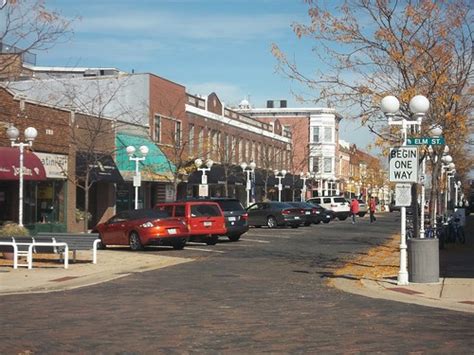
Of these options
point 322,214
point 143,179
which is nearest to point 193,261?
point 143,179

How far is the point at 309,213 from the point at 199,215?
17210 millimetres

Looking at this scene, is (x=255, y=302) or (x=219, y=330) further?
(x=255, y=302)

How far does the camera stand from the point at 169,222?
Answer: 23.3 metres

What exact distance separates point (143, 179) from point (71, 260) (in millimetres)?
16000

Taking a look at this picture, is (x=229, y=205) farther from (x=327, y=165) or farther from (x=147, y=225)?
(x=327, y=165)

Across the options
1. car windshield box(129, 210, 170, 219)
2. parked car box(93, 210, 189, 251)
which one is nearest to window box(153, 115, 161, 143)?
parked car box(93, 210, 189, 251)

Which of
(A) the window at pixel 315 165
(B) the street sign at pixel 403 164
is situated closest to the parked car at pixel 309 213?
(B) the street sign at pixel 403 164

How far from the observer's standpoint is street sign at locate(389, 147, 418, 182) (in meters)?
14.5

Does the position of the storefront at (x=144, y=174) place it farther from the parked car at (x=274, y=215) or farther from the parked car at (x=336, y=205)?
the parked car at (x=336, y=205)

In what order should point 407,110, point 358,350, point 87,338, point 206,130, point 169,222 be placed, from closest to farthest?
1. point 358,350
2. point 87,338
3. point 407,110
4. point 169,222
5. point 206,130

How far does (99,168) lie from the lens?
31.3 metres

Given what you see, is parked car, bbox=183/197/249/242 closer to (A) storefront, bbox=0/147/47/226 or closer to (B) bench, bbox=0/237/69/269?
(A) storefront, bbox=0/147/47/226

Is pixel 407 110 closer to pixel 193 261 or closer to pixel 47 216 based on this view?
pixel 193 261

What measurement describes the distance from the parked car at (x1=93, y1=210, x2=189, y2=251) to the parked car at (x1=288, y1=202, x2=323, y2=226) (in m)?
17.6
